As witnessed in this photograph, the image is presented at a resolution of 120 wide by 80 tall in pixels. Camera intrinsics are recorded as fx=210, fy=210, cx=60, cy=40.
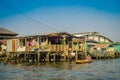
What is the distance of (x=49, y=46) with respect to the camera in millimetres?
32062

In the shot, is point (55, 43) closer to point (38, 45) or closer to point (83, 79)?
point (38, 45)

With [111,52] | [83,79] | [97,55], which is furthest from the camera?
Result: [111,52]

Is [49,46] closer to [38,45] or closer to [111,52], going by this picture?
[38,45]

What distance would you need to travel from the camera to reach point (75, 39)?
121 feet

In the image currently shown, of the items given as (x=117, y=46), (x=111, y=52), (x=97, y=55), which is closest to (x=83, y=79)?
(x=97, y=55)

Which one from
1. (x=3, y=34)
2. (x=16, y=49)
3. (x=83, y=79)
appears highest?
(x=3, y=34)

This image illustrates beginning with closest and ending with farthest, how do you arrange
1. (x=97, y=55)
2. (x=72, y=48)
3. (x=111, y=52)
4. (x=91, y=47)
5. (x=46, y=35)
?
(x=46, y=35) → (x=72, y=48) → (x=97, y=55) → (x=111, y=52) → (x=91, y=47)

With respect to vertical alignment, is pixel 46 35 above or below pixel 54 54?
above

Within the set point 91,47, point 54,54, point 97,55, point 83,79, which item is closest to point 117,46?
point 91,47

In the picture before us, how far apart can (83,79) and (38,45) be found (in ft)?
54.3

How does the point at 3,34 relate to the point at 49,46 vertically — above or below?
above

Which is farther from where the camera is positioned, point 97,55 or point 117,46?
point 117,46

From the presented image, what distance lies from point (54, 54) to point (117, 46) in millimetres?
28453

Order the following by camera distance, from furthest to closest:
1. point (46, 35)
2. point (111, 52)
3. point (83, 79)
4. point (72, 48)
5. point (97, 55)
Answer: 1. point (111, 52)
2. point (97, 55)
3. point (72, 48)
4. point (46, 35)
5. point (83, 79)
